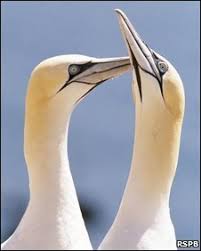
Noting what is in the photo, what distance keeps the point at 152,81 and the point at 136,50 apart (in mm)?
240

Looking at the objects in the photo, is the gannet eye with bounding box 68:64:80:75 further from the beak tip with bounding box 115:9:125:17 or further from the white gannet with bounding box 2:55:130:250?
the beak tip with bounding box 115:9:125:17

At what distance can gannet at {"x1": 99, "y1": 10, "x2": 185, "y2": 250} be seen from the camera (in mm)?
5434

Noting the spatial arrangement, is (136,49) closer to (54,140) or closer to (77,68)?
(77,68)

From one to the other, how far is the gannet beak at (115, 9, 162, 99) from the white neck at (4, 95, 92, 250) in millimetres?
590

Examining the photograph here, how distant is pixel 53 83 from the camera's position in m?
5.79

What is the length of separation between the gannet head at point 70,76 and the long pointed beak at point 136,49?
0.62 feet

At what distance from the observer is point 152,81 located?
565cm

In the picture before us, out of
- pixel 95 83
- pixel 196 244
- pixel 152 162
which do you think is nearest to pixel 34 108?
pixel 95 83

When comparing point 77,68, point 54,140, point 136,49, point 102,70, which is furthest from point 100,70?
point 54,140

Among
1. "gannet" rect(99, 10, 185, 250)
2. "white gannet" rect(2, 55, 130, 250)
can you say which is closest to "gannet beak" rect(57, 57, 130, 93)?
"white gannet" rect(2, 55, 130, 250)

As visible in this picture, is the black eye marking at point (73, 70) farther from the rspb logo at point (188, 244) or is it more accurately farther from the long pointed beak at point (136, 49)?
the rspb logo at point (188, 244)

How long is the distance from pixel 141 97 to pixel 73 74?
0.54 meters

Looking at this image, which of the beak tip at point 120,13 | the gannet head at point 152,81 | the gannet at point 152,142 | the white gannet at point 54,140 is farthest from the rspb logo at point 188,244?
the beak tip at point 120,13

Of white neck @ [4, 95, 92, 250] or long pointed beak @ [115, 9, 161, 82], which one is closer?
white neck @ [4, 95, 92, 250]
